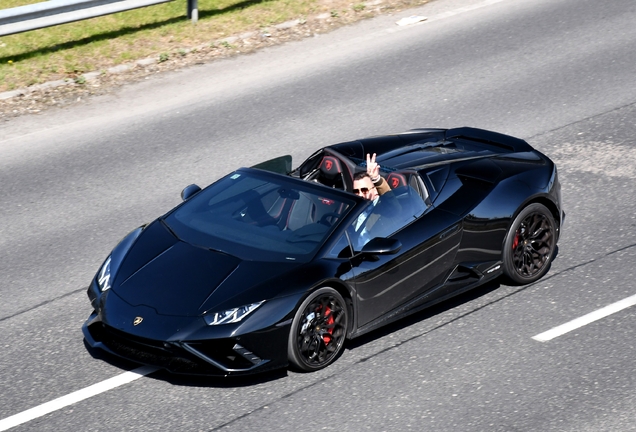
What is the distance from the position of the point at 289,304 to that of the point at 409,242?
4.15ft

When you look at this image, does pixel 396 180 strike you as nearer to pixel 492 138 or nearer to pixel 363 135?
pixel 492 138

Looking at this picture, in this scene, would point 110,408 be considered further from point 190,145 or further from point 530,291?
point 190,145

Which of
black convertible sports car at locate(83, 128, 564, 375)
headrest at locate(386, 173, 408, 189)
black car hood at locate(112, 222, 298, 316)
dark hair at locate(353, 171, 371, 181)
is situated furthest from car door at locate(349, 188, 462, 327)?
black car hood at locate(112, 222, 298, 316)

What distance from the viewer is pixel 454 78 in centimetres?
1297

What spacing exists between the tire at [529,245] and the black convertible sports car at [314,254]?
1 centimetres

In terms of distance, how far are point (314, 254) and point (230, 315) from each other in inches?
33.1

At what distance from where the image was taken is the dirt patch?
12.5 m

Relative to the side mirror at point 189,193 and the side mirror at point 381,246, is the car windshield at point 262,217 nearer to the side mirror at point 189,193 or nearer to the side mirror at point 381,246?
the side mirror at point 189,193

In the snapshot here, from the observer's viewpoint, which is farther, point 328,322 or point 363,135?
point 363,135

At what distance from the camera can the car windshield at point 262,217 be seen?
706cm

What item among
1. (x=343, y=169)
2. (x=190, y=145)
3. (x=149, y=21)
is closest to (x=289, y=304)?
(x=343, y=169)

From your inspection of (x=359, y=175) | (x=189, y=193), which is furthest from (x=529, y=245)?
(x=189, y=193)

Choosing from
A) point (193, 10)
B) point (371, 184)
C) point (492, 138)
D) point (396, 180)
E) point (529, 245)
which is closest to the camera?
point (371, 184)

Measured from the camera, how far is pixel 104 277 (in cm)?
717
